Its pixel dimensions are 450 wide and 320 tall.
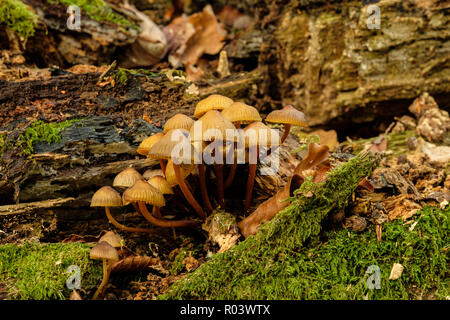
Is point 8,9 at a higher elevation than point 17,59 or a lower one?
higher

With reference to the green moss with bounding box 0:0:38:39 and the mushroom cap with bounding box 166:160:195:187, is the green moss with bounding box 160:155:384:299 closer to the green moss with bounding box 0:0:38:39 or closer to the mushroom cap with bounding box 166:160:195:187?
the mushroom cap with bounding box 166:160:195:187

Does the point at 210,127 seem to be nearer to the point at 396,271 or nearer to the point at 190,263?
the point at 190,263

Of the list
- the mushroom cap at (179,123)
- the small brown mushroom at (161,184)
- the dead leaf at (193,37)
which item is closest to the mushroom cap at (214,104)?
the mushroom cap at (179,123)

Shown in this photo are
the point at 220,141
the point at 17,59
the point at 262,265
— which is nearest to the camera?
the point at 262,265

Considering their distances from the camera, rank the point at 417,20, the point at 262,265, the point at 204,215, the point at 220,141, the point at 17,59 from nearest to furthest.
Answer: the point at 262,265 → the point at 220,141 → the point at 204,215 → the point at 17,59 → the point at 417,20

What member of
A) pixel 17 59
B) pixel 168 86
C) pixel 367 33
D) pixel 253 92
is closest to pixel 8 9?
pixel 17 59

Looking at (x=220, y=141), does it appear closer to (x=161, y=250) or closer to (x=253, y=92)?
(x=161, y=250)

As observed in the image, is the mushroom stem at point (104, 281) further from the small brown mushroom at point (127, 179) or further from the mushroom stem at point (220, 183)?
the mushroom stem at point (220, 183)

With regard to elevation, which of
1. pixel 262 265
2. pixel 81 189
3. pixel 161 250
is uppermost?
pixel 81 189
